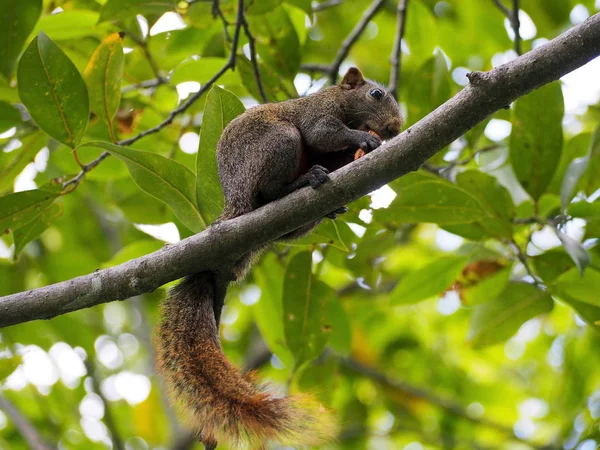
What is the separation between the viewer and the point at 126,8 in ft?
12.1

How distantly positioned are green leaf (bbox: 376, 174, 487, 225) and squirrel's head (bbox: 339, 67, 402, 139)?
2.20ft

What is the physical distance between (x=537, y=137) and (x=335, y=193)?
157 centimetres

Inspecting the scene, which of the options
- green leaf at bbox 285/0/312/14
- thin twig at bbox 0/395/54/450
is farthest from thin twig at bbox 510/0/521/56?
thin twig at bbox 0/395/54/450

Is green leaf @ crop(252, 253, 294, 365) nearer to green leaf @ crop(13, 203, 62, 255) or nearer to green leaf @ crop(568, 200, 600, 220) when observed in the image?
green leaf @ crop(13, 203, 62, 255)

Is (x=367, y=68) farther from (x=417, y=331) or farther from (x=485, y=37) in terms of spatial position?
(x=417, y=331)

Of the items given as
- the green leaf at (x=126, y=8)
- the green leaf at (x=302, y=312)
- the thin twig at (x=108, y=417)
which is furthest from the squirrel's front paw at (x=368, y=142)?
the thin twig at (x=108, y=417)

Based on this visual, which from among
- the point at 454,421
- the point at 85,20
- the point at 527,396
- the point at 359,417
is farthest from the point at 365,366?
the point at 85,20

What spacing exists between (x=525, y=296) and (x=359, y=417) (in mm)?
2431

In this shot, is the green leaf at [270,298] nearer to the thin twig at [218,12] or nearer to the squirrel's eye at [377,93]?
the squirrel's eye at [377,93]

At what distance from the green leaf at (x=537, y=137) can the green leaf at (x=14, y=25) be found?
7.93 feet

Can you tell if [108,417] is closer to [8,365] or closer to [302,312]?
[8,365]

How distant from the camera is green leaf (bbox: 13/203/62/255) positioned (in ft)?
11.3

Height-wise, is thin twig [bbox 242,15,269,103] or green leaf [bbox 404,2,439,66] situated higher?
green leaf [bbox 404,2,439,66]

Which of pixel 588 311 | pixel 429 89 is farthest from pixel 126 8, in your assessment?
pixel 588 311
